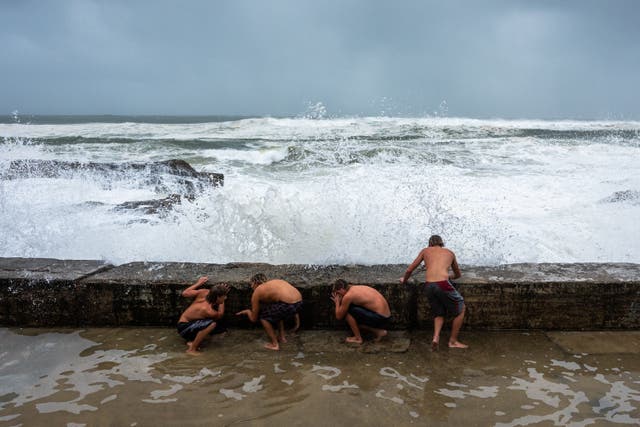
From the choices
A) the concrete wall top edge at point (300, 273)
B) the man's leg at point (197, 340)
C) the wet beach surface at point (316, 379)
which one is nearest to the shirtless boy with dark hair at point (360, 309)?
the wet beach surface at point (316, 379)

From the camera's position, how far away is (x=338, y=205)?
6590 mm

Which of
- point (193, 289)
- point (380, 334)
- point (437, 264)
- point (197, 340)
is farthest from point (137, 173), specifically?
point (437, 264)

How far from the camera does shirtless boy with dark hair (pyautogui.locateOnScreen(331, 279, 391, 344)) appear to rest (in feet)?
12.2

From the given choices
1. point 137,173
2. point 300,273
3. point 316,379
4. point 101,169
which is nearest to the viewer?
point 316,379

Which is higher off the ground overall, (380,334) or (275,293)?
(275,293)

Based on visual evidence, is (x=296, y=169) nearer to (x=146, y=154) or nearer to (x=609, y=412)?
(x=146, y=154)

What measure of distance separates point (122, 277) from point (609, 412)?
3.66 meters

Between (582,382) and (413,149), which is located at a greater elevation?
(413,149)

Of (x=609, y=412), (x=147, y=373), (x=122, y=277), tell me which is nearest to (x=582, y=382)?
(x=609, y=412)

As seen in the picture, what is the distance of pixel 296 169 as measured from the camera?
1538 centimetres

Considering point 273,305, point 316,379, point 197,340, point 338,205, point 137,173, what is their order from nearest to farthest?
point 316,379, point 197,340, point 273,305, point 338,205, point 137,173

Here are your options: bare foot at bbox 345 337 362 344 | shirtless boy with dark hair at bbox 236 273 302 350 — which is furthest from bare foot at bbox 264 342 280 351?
bare foot at bbox 345 337 362 344

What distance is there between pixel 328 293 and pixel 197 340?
109cm

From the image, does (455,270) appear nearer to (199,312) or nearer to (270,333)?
(270,333)
